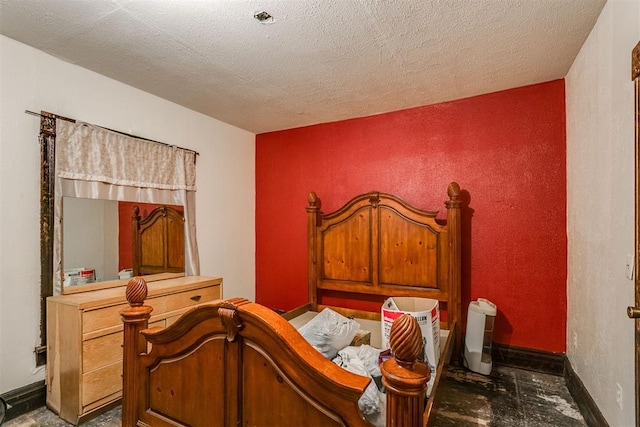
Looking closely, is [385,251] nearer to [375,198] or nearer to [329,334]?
[375,198]

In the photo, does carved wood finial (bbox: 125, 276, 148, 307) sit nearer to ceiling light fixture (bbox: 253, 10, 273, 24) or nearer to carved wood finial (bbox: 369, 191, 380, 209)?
ceiling light fixture (bbox: 253, 10, 273, 24)

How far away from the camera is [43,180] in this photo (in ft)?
7.03

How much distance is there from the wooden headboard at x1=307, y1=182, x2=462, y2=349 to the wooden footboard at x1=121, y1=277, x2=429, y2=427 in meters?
1.87

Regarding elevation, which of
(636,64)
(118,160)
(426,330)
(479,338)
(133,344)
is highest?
(636,64)

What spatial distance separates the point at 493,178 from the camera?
2822mm

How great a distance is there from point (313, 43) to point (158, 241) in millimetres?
2171

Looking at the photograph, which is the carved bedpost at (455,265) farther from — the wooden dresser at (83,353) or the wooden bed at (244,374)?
the wooden dresser at (83,353)

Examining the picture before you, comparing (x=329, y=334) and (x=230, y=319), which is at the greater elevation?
(x=230, y=319)

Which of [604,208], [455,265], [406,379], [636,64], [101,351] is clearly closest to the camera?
[406,379]

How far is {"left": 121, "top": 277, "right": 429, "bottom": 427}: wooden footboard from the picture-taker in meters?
0.95

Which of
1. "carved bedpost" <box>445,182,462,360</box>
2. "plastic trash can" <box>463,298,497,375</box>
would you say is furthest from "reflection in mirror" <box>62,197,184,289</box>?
"plastic trash can" <box>463,298,497,375</box>

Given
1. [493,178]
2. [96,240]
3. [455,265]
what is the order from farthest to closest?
[493,178] → [455,265] → [96,240]

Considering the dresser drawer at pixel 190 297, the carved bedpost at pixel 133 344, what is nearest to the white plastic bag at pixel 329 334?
the carved bedpost at pixel 133 344

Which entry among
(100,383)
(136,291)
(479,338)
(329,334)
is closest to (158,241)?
(100,383)
